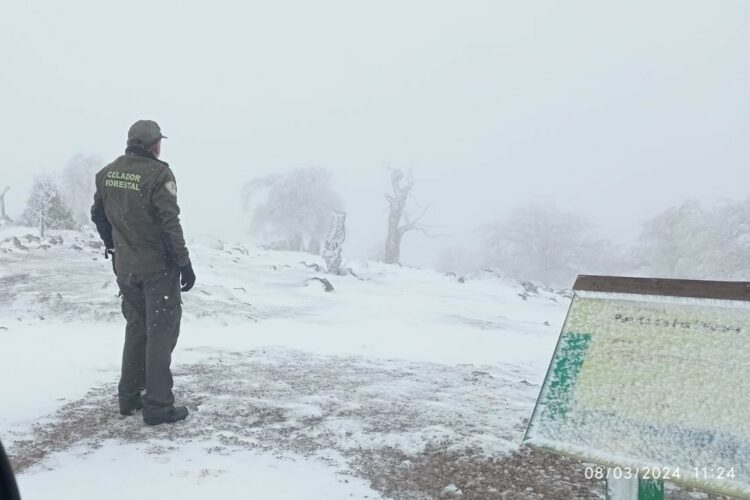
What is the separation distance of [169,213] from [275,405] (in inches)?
61.9

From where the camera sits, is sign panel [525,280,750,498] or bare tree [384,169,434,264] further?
bare tree [384,169,434,264]

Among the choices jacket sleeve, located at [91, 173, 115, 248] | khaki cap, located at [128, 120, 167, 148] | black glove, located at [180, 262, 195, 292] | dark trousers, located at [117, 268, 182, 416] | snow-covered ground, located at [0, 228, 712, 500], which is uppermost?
khaki cap, located at [128, 120, 167, 148]

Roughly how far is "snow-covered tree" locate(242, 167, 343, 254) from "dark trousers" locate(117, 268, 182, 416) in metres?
35.8

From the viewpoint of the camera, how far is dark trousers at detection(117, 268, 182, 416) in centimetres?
355

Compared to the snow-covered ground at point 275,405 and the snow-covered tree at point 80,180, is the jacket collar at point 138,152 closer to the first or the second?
the snow-covered ground at point 275,405

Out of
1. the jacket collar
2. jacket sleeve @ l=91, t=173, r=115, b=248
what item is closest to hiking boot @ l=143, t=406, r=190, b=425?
jacket sleeve @ l=91, t=173, r=115, b=248

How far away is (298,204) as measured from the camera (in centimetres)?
4000

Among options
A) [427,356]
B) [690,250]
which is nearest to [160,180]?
[427,356]

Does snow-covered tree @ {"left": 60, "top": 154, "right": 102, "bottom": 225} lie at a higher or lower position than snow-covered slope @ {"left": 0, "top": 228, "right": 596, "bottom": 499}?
higher

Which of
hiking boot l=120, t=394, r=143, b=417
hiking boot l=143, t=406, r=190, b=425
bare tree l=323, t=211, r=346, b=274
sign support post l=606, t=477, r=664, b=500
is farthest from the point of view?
bare tree l=323, t=211, r=346, b=274

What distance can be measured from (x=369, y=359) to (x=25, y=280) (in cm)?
700

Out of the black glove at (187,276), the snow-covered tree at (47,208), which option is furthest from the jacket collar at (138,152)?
the snow-covered tree at (47,208)

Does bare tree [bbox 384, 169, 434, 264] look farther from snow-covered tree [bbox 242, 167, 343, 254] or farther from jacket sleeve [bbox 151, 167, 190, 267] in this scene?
jacket sleeve [bbox 151, 167, 190, 267]

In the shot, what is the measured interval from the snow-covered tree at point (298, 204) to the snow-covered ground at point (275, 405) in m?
29.7
